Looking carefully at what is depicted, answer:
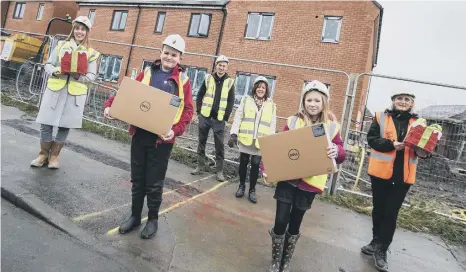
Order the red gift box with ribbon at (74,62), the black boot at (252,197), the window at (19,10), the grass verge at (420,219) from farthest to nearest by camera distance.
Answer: the window at (19,10), the black boot at (252,197), the grass verge at (420,219), the red gift box with ribbon at (74,62)

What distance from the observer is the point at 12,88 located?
11039 mm

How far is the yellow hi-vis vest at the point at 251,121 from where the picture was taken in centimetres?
472

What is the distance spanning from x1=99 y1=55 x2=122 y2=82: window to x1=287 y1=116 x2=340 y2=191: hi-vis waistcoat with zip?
760 inches

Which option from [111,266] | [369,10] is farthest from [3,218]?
[369,10]

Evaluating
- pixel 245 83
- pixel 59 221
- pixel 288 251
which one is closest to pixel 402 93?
pixel 288 251

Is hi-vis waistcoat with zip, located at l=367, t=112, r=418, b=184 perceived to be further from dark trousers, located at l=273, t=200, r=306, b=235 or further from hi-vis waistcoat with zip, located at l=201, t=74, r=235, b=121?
hi-vis waistcoat with zip, located at l=201, t=74, r=235, b=121

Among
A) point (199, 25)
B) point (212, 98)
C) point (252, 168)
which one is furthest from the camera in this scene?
point (199, 25)

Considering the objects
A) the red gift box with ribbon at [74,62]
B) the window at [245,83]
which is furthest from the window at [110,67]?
the red gift box with ribbon at [74,62]

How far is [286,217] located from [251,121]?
2.19 metres

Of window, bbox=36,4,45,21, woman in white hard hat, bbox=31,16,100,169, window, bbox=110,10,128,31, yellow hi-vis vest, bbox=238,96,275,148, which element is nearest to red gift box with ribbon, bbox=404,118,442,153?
yellow hi-vis vest, bbox=238,96,275,148

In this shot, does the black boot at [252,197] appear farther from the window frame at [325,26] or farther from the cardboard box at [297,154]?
the window frame at [325,26]

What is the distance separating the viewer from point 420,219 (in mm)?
4910

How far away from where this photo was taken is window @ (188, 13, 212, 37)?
58.6 ft

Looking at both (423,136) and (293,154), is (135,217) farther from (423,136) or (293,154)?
(423,136)
